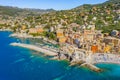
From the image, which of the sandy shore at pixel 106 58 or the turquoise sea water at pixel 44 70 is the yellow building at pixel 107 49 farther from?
the turquoise sea water at pixel 44 70

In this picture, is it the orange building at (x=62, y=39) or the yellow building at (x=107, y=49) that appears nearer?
the yellow building at (x=107, y=49)

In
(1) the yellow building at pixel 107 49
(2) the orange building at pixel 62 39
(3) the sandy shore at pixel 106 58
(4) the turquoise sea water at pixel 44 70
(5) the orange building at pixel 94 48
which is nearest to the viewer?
(4) the turquoise sea water at pixel 44 70

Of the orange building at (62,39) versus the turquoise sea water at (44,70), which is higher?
the orange building at (62,39)

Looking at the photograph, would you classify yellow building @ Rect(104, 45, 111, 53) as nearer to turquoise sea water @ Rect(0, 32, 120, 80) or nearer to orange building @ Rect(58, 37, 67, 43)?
turquoise sea water @ Rect(0, 32, 120, 80)

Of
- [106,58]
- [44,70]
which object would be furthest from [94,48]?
→ [44,70]

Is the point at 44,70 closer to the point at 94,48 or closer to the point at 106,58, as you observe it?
the point at 106,58

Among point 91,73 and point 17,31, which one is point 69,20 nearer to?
point 17,31

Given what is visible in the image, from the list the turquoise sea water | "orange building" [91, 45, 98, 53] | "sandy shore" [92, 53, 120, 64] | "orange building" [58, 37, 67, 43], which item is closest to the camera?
the turquoise sea water

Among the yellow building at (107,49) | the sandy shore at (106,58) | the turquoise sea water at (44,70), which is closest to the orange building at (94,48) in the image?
the yellow building at (107,49)

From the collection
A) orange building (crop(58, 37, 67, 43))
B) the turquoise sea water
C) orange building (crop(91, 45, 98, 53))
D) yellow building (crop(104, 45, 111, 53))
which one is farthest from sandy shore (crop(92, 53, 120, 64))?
orange building (crop(58, 37, 67, 43))
